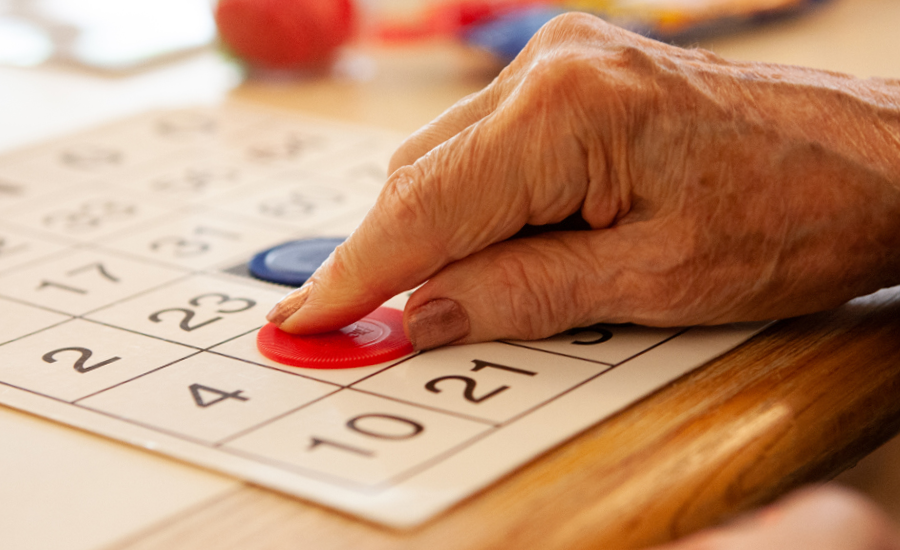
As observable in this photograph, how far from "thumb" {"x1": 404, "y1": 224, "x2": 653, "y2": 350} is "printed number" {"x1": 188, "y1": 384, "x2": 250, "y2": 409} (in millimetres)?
142

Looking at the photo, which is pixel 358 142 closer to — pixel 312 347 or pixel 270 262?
pixel 270 262

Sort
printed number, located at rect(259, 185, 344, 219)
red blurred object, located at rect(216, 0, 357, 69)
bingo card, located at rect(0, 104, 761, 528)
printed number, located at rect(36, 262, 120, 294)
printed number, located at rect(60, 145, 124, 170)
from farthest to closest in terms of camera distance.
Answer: red blurred object, located at rect(216, 0, 357, 69) → printed number, located at rect(60, 145, 124, 170) → printed number, located at rect(259, 185, 344, 219) → printed number, located at rect(36, 262, 120, 294) → bingo card, located at rect(0, 104, 761, 528)

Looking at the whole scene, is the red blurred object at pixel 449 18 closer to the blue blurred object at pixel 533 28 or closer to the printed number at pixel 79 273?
the blue blurred object at pixel 533 28

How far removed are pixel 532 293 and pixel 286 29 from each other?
111cm

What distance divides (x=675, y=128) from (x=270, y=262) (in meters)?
0.43

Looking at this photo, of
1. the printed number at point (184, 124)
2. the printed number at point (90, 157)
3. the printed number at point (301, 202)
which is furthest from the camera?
the printed number at point (184, 124)

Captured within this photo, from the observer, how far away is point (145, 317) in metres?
0.85

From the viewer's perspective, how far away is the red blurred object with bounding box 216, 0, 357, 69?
5.55 feet

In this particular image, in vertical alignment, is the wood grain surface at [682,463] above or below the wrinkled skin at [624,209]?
below

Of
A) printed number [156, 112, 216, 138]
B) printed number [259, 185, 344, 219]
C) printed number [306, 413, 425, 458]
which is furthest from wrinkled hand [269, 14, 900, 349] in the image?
printed number [156, 112, 216, 138]

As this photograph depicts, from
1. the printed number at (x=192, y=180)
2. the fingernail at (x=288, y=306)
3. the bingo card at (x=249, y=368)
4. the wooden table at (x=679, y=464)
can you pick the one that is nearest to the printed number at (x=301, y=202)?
the bingo card at (x=249, y=368)

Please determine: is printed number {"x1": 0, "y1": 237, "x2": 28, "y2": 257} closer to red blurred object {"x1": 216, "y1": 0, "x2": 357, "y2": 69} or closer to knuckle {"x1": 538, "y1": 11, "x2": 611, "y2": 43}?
knuckle {"x1": 538, "y1": 11, "x2": 611, "y2": 43}

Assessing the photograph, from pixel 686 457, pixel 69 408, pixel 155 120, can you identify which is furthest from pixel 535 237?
pixel 155 120

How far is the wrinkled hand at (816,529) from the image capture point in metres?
0.47
